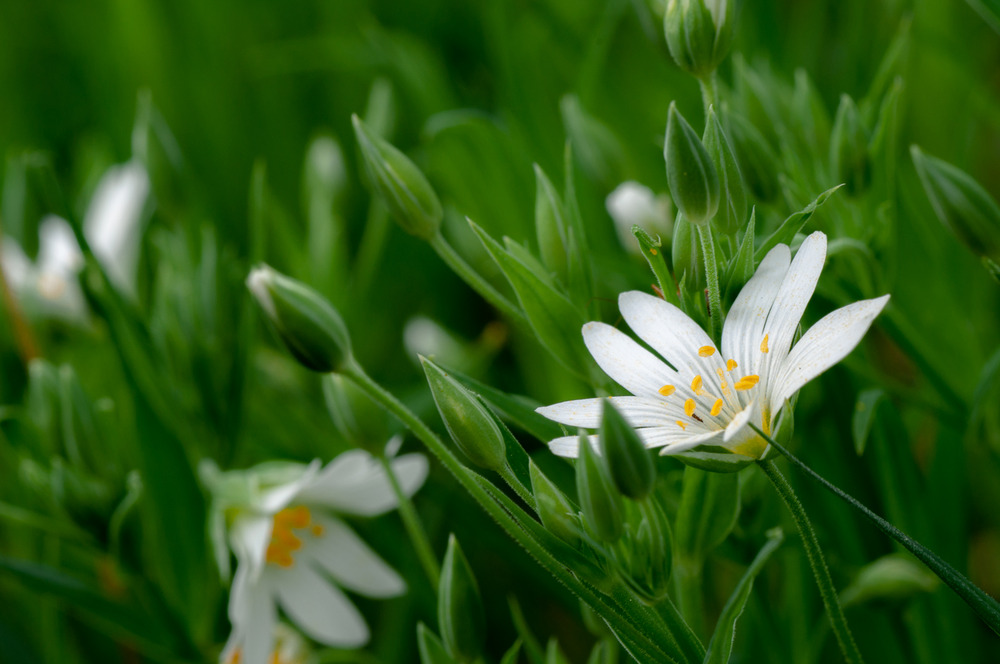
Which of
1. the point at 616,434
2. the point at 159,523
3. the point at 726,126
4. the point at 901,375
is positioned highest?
the point at 726,126

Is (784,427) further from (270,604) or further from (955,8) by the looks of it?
(955,8)

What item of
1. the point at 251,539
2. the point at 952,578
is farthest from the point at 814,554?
the point at 251,539

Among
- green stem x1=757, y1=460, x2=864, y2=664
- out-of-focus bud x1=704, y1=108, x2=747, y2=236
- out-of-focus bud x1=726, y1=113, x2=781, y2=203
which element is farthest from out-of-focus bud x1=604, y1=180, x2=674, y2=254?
green stem x1=757, y1=460, x2=864, y2=664

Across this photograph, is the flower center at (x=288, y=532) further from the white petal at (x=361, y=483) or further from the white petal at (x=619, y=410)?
the white petal at (x=619, y=410)

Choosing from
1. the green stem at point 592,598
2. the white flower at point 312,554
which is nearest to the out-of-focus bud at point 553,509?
the green stem at point 592,598

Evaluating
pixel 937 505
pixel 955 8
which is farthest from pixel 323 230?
pixel 955 8
